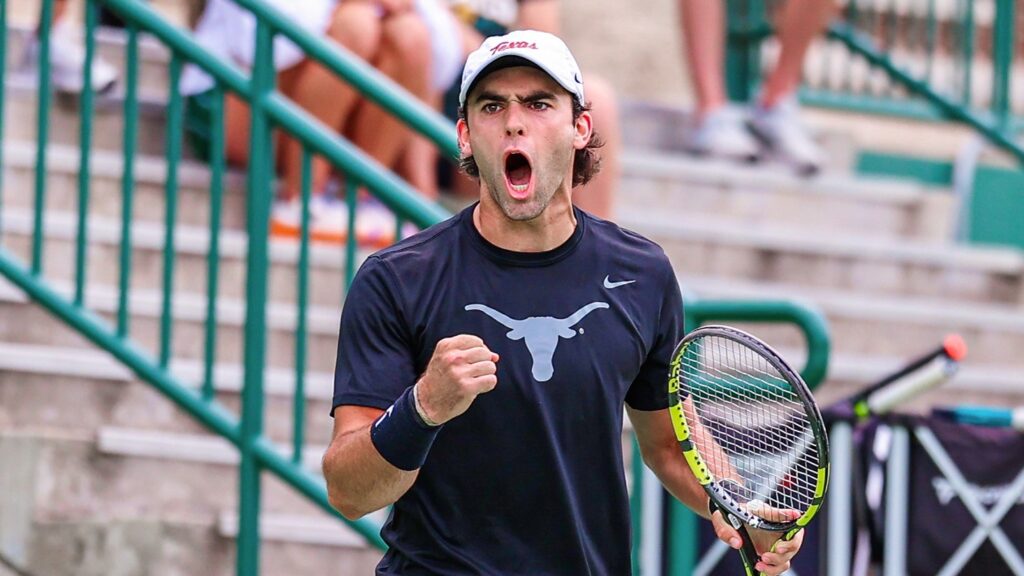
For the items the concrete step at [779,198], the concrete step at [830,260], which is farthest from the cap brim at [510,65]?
the concrete step at [779,198]

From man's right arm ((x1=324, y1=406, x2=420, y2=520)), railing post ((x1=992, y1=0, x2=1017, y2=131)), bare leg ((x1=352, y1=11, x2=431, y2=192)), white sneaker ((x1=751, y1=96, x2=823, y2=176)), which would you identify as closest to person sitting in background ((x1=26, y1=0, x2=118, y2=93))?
bare leg ((x1=352, y1=11, x2=431, y2=192))

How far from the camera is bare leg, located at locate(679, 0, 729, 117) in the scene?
8.54 metres

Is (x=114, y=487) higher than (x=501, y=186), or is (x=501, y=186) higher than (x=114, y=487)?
(x=501, y=186)

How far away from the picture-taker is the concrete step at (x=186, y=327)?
607 cm

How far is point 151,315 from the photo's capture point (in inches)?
244

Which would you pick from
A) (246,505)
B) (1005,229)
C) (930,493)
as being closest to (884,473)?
(930,493)

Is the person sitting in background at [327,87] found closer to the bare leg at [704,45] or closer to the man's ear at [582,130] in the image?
the bare leg at [704,45]

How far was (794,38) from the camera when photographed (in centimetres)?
870

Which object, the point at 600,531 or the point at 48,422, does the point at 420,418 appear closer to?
the point at 600,531

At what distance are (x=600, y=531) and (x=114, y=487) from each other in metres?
A: 2.66

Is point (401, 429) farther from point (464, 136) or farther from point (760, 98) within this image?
point (760, 98)

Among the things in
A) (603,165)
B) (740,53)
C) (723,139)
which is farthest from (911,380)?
(740,53)

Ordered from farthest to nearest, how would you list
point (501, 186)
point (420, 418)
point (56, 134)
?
1. point (56, 134)
2. point (501, 186)
3. point (420, 418)

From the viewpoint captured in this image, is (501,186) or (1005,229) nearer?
(501,186)
